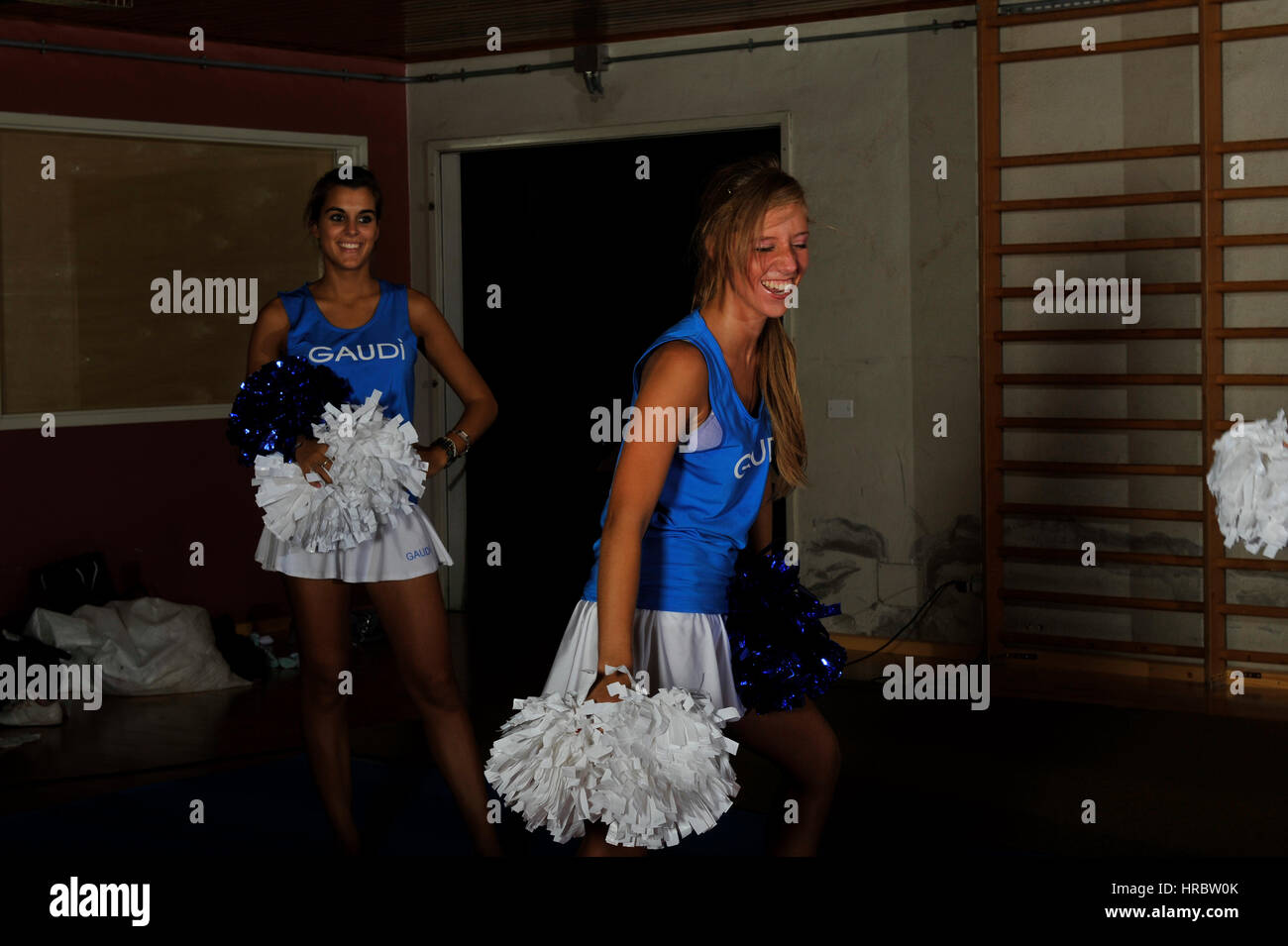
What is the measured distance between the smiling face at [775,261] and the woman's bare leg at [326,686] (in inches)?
52.5

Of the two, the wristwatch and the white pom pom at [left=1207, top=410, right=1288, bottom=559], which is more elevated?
the wristwatch

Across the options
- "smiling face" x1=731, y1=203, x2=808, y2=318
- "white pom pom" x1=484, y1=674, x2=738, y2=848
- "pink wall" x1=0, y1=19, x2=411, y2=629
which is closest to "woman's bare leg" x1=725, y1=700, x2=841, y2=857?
"white pom pom" x1=484, y1=674, x2=738, y2=848

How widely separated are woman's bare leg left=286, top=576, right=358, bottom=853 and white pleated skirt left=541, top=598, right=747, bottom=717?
41.4 inches

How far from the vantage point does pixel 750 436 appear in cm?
239

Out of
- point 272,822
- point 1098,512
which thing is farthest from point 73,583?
point 1098,512

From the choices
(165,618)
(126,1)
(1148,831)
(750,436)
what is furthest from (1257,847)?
(126,1)

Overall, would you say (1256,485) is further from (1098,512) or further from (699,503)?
(1098,512)

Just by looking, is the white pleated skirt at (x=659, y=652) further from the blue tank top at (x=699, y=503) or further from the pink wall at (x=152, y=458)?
the pink wall at (x=152, y=458)

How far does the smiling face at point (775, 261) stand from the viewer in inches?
91.6

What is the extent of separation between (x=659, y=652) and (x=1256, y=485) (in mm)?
915

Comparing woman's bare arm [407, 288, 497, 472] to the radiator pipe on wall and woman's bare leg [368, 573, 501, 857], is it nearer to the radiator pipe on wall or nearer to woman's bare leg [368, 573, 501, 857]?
woman's bare leg [368, 573, 501, 857]

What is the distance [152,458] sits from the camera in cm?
640

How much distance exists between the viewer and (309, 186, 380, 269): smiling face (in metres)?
3.34

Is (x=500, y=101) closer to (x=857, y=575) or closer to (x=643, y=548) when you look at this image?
(x=857, y=575)
